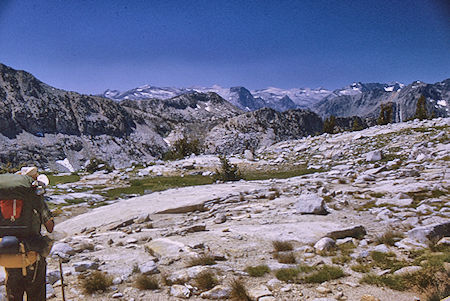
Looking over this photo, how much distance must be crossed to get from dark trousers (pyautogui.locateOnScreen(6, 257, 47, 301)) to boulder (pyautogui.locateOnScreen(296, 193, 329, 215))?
26.8ft

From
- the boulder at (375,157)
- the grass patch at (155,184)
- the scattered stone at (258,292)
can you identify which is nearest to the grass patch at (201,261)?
the scattered stone at (258,292)

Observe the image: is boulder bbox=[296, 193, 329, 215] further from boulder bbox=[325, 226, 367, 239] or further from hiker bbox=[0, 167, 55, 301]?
hiker bbox=[0, 167, 55, 301]

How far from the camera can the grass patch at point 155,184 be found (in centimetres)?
2114

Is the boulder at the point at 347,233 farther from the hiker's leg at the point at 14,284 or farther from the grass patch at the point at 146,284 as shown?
the hiker's leg at the point at 14,284

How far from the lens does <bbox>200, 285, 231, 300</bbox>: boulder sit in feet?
17.1

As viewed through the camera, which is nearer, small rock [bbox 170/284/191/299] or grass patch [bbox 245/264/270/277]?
small rock [bbox 170/284/191/299]

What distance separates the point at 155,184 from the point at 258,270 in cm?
1912

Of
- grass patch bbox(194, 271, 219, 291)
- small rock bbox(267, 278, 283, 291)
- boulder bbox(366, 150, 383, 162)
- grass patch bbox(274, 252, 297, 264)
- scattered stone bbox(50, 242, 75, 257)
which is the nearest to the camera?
small rock bbox(267, 278, 283, 291)

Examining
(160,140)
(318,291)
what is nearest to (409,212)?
(318,291)

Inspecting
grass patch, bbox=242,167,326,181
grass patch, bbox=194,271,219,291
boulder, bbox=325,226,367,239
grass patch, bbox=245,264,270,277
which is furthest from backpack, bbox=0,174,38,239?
grass patch, bbox=242,167,326,181

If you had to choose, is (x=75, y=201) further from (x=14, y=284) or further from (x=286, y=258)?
(x=286, y=258)

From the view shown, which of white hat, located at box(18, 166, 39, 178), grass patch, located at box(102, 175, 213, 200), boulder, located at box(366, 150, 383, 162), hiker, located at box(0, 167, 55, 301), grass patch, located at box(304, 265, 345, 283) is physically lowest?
grass patch, located at box(102, 175, 213, 200)

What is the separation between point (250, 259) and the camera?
6.92m

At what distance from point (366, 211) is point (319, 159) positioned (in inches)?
698
